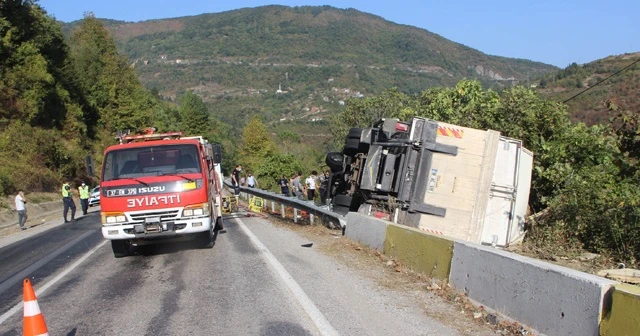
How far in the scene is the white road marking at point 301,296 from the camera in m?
6.00

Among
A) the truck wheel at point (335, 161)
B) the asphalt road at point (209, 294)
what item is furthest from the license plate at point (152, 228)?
the truck wheel at point (335, 161)

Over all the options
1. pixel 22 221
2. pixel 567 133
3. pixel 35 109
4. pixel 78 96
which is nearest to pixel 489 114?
pixel 567 133

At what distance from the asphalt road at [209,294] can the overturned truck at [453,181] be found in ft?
7.29

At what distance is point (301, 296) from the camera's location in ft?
24.0

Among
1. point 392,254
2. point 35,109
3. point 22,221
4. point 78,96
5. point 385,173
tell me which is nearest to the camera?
point 392,254

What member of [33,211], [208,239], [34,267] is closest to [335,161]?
[208,239]

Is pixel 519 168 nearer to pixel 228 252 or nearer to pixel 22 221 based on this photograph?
pixel 228 252

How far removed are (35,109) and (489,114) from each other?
31.9 metres

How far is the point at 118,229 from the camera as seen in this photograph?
10.3 meters

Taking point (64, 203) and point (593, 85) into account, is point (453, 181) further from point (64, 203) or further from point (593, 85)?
point (593, 85)

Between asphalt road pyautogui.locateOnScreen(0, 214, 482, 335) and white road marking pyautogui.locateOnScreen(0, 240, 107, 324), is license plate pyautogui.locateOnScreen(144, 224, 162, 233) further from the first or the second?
white road marking pyautogui.locateOnScreen(0, 240, 107, 324)

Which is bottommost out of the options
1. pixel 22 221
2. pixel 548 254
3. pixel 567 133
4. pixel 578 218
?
pixel 22 221

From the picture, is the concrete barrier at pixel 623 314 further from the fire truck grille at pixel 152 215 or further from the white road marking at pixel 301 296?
the fire truck grille at pixel 152 215

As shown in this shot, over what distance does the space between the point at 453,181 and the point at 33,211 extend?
22900mm
